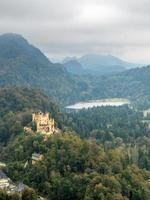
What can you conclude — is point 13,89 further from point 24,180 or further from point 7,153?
point 24,180

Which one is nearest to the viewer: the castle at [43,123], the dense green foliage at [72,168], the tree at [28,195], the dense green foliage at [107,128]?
the tree at [28,195]

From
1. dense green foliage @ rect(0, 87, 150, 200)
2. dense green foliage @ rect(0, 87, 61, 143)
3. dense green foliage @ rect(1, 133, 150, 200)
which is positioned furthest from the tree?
dense green foliage @ rect(0, 87, 61, 143)

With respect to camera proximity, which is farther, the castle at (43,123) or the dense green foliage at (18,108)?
the dense green foliage at (18,108)

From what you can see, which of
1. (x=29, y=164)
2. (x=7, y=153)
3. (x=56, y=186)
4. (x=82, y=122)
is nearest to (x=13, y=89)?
(x=82, y=122)

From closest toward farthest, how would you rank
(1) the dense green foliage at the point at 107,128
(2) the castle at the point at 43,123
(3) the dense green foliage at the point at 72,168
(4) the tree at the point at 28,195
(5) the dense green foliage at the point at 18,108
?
1. (4) the tree at the point at 28,195
2. (3) the dense green foliage at the point at 72,168
3. (2) the castle at the point at 43,123
4. (5) the dense green foliage at the point at 18,108
5. (1) the dense green foliage at the point at 107,128

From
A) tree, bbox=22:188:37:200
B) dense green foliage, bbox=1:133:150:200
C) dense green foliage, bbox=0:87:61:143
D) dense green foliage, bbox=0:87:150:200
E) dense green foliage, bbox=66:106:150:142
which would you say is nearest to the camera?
tree, bbox=22:188:37:200

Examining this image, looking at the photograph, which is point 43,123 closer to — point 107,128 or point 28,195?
point 28,195

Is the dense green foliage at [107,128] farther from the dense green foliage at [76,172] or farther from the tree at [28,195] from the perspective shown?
the tree at [28,195]

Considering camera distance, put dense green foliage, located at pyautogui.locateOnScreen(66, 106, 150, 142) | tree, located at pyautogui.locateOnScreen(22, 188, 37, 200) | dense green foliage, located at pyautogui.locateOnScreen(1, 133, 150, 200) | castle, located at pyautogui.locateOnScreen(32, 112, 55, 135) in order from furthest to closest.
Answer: dense green foliage, located at pyautogui.locateOnScreen(66, 106, 150, 142)
castle, located at pyautogui.locateOnScreen(32, 112, 55, 135)
dense green foliage, located at pyautogui.locateOnScreen(1, 133, 150, 200)
tree, located at pyautogui.locateOnScreen(22, 188, 37, 200)

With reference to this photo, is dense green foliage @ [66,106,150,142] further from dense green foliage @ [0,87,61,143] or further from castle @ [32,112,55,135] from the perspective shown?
castle @ [32,112,55,135]

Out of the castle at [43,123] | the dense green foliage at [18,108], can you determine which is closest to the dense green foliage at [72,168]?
the dense green foliage at [18,108]

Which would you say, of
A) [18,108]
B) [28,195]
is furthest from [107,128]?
[28,195]
